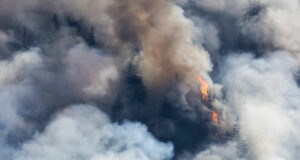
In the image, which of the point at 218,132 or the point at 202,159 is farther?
the point at 218,132

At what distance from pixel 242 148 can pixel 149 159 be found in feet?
63.9

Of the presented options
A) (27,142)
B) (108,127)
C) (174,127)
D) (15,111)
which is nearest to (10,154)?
(27,142)

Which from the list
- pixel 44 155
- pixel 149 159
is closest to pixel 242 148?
pixel 149 159

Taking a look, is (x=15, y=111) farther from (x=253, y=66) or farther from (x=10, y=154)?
(x=253, y=66)

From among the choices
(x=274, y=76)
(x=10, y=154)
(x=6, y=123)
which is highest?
(x=274, y=76)

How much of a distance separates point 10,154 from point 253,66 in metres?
54.3

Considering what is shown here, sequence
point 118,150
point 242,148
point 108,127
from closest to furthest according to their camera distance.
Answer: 1. point 118,150
2. point 108,127
3. point 242,148

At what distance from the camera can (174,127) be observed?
278ft

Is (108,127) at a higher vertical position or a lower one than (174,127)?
lower

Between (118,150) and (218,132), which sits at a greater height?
(218,132)

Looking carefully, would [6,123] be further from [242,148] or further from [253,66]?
[253,66]

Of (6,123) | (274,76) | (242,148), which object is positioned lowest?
(6,123)

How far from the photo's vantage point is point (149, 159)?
71.1m

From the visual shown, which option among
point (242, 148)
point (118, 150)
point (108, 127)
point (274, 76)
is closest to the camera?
point (118, 150)
